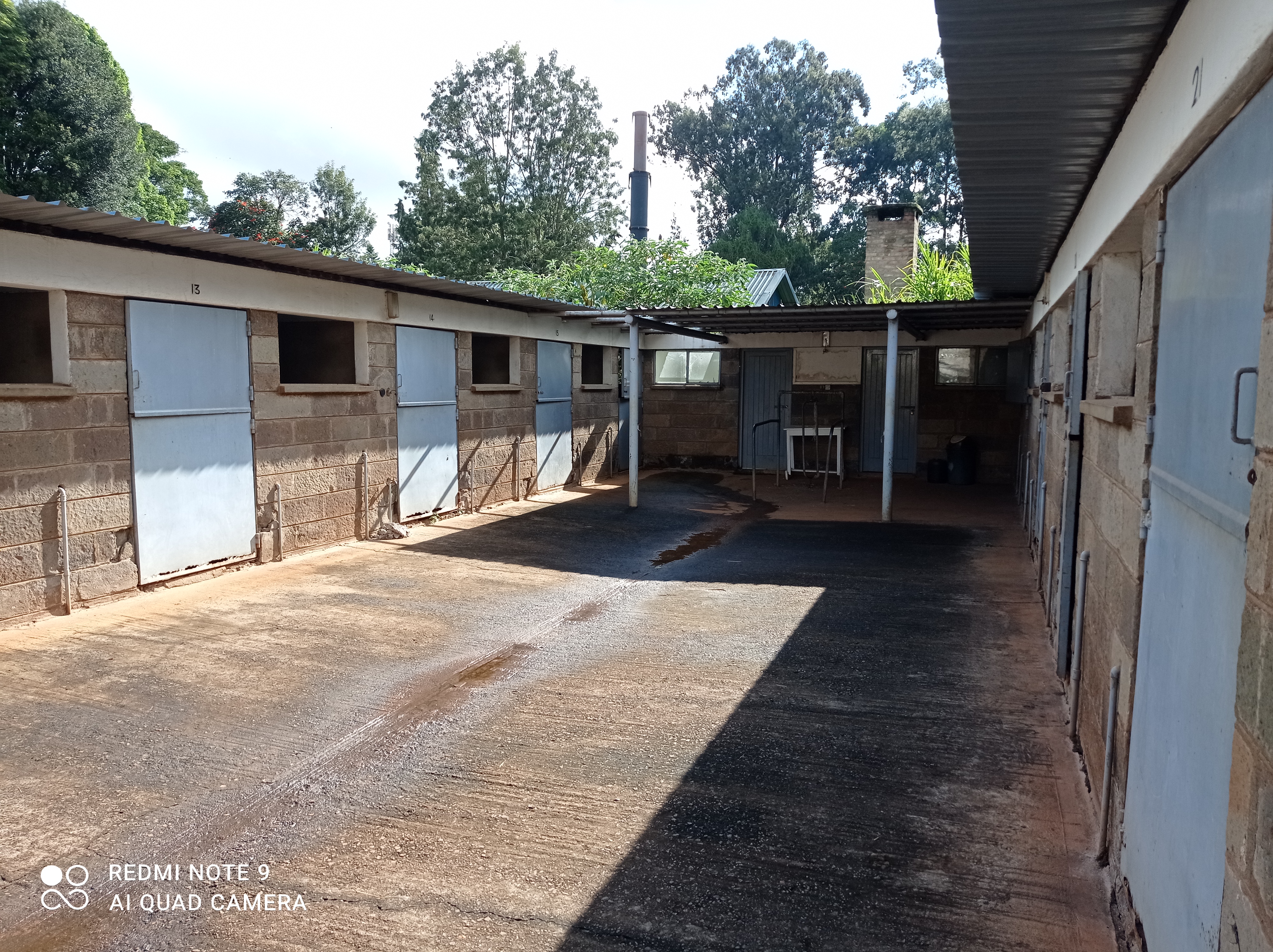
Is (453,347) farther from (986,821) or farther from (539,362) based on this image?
(986,821)

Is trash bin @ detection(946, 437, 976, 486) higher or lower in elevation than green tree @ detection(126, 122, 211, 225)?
lower

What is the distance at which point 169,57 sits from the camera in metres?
36.7

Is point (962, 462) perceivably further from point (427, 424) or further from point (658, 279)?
point (658, 279)

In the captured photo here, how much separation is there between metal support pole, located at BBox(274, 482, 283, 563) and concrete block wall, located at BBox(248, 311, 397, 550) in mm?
32

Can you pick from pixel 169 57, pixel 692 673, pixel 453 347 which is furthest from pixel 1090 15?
pixel 169 57

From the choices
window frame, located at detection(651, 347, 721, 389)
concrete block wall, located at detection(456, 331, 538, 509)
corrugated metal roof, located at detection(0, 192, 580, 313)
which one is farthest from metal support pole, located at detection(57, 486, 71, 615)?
window frame, located at detection(651, 347, 721, 389)

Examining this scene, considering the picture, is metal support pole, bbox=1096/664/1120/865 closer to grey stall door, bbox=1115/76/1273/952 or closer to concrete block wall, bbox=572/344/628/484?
grey stall door, bbox=1115/76/1273/952

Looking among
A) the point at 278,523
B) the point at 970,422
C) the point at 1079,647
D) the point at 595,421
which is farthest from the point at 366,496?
the point at 970,422

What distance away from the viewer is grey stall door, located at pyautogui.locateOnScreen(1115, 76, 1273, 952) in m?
1.73

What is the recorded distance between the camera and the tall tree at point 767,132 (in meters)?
38.7

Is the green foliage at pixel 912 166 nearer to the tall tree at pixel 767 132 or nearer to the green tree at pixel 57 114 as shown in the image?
the tall tree at pixel 767 132

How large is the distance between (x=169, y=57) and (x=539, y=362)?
33.4m

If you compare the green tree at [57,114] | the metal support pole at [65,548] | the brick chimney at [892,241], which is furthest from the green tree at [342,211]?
the metal support pole at [65,548]

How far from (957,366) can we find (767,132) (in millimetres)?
28770
